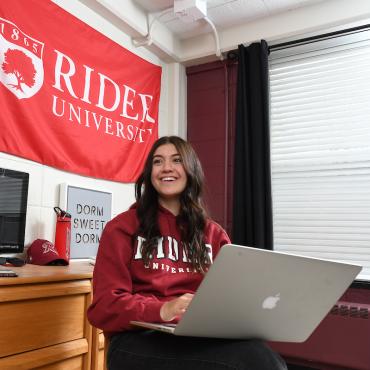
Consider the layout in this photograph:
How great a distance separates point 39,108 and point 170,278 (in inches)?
49.0

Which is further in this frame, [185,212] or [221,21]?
[221,21]

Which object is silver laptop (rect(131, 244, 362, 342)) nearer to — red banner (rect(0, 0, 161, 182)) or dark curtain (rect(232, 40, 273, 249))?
red banner (rect(0, 0, 161, 182))

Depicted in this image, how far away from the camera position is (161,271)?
1265mm

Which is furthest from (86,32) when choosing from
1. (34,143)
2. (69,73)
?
(34,143)

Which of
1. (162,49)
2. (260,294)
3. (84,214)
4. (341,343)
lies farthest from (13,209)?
(341,343)

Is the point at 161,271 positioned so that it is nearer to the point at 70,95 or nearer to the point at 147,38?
the point at 70,95

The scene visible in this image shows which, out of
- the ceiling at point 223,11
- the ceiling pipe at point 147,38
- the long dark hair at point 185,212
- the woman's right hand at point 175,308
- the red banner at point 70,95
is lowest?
the woman's right hand at point 175,308

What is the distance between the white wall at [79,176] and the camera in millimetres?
1993

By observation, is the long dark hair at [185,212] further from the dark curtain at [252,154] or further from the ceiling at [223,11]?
the ceiling at [223,11]

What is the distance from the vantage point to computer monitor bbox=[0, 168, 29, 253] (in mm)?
1688

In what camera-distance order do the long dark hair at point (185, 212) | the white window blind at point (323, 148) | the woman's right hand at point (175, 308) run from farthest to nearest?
the white window blind at point (323, 148) < the long dark hair at point (185, 212) < the woman's right hand at point (175, 308)

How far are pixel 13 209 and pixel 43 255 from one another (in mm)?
243

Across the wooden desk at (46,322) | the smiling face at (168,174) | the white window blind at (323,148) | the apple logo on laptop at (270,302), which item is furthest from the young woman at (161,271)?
the white window blind at (323,148)

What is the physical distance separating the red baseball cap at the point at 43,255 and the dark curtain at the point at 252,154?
4.32ft
